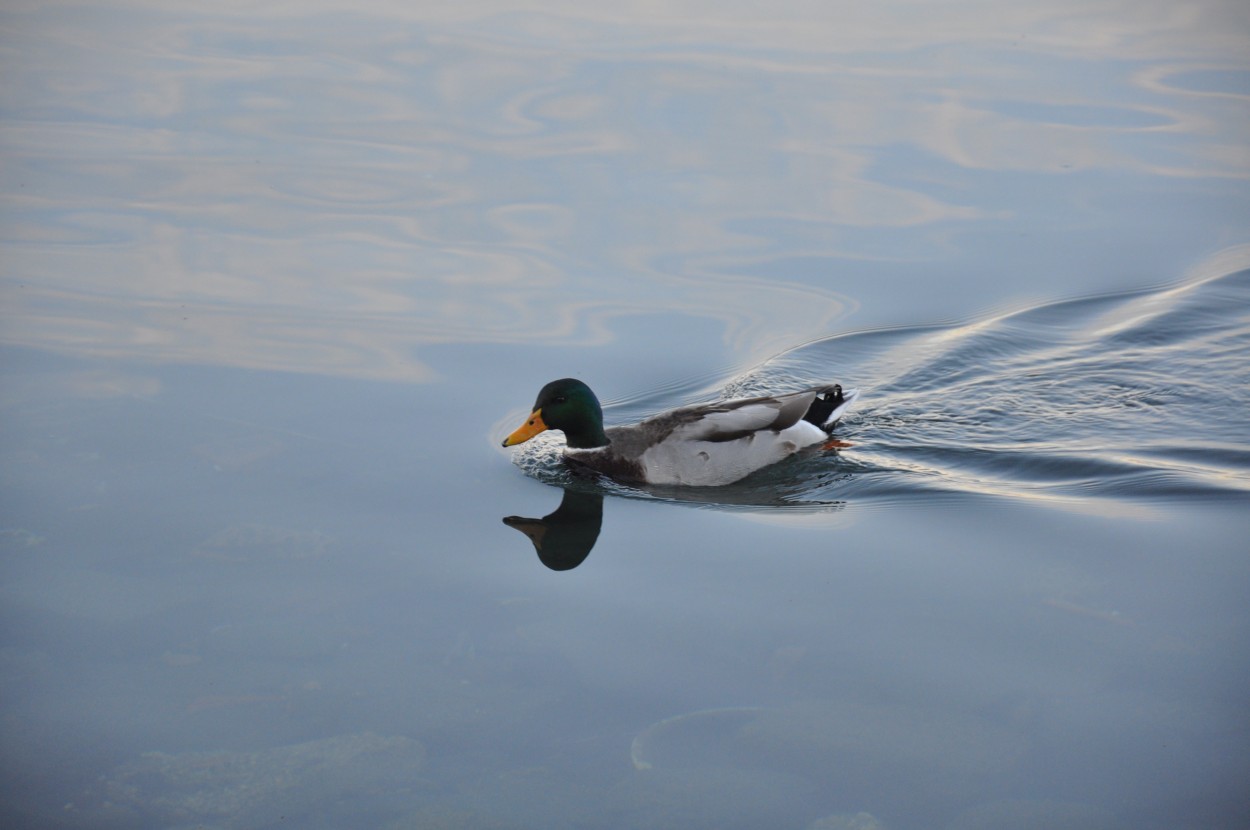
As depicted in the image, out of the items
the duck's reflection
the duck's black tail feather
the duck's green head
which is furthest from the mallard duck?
the duck's reflection

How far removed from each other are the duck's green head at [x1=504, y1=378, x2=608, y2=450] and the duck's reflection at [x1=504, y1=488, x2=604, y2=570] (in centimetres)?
52

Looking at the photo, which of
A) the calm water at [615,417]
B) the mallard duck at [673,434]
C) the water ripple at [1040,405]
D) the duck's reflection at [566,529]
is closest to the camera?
the calm water at [615,417]

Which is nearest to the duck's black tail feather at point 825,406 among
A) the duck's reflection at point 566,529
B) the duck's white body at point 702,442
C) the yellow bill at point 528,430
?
the duck's white body at point 702,442

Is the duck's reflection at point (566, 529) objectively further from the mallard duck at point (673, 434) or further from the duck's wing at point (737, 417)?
the duck's wing at point (737, 417)

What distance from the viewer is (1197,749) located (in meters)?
5.52

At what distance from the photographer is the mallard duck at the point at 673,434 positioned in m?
8.77

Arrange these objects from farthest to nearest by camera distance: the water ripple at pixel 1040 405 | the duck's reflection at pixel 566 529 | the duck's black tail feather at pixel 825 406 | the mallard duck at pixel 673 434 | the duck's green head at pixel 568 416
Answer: the duck's black tail feather at pixel 825 406 < the mallard duck at pixel 673 434 < the duck's green head at pixel 568 416 < the water ripple at pixel 1040 405 < the duck's reflection at pixel 566 529

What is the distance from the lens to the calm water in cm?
563

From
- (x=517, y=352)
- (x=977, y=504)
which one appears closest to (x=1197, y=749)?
(x=977, y=504)

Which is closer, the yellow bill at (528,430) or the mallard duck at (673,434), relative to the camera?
the yellow bill at (528,430)

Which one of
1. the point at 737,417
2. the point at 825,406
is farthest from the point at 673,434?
the point at 825,406

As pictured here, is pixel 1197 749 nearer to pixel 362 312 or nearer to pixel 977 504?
pixel 977 504

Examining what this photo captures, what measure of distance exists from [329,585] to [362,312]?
4.05 meters

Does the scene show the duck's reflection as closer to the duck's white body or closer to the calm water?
the calm water
